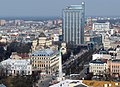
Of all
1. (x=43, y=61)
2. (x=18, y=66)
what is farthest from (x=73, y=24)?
(x=18, y=66)

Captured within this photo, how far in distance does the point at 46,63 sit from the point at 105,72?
4.14 meters

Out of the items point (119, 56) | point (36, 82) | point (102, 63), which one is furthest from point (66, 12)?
point (36, 82)

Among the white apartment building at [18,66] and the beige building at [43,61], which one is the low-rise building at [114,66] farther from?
the white apartment building at [18,66]

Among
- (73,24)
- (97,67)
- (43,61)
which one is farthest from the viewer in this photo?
(73,24)

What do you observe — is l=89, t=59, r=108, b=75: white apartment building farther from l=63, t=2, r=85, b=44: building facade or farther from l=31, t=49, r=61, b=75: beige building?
l=63, t=2, r=85, b=44: building facade

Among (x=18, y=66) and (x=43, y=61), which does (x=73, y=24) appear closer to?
(x=43, y=61)

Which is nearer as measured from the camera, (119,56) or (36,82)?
(36,82)

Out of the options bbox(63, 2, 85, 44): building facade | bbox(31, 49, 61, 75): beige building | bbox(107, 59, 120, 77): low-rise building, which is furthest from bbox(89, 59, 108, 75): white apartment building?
bbox(63, 2, 85, 44): building facade

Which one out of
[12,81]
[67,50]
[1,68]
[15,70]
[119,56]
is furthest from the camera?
[67,50]

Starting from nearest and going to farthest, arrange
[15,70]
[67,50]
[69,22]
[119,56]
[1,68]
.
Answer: [1,68] < [15,70] < [119,56] < [67,50] < [69,22]

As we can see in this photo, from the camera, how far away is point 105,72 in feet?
78.2

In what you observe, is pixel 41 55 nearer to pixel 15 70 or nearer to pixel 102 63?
pixel 15 70

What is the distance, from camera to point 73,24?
152ft

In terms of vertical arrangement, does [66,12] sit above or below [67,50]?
above
